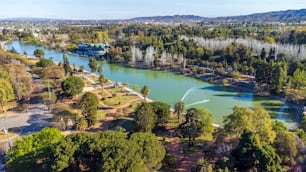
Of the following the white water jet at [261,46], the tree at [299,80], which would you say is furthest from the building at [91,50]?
the tree at [299,80]

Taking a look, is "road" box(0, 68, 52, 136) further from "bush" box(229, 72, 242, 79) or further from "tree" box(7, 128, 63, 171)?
"bush" box(229, 72, 242, 79)

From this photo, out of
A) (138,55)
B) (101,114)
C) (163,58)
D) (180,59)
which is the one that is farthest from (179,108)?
(138,55)

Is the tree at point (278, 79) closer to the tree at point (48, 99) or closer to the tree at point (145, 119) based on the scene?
the tree at point (145, 119)

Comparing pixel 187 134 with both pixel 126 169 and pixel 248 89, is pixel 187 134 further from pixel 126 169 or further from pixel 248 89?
pixel 248 89

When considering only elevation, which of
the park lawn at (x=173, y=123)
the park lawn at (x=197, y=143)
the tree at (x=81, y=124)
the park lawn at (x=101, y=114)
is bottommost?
the park lawn at (x=197, y=143)

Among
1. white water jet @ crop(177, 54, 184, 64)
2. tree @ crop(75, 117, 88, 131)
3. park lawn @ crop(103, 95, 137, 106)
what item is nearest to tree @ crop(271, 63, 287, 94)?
park lawn @ crop(103, 95, 137, 106)

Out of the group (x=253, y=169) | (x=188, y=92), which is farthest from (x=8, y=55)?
(x=253, y=169)

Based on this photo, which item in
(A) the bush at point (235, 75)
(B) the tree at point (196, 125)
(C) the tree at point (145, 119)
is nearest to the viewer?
(B) the tree at point (196, 125)

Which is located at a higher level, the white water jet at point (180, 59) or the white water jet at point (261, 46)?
the white water jet at point (261, 46)
